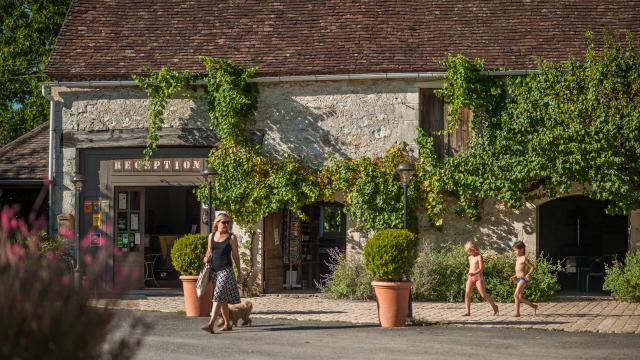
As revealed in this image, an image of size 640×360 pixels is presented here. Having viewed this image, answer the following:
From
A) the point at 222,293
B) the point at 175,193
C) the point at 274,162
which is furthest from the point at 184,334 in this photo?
the point at 175,193

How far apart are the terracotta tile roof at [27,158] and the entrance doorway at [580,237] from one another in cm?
1100

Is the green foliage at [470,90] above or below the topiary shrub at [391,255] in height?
above

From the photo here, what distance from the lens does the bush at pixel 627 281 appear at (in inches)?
689

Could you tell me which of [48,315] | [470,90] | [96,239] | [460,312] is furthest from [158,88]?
[48,315]

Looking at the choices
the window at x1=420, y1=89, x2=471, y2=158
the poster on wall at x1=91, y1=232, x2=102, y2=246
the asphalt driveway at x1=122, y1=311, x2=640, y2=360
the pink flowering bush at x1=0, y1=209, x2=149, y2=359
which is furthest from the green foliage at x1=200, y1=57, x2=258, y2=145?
the pink flowering bush at x1=0, y1=209, x2=149, y2=359

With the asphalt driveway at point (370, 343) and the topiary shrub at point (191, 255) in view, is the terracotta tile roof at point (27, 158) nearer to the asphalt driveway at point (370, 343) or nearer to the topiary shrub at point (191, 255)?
the topiary shrub at point (191, 255)

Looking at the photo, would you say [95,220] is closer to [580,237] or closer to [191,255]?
[191,255]

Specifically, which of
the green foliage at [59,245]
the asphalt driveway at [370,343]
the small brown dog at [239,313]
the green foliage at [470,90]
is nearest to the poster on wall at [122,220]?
the green foliage at [59,245]

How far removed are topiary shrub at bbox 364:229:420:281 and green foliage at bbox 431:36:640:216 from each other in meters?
4.81

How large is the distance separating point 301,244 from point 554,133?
20.4ft

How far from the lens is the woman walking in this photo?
512 inches

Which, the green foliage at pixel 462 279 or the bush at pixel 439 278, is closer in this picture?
the green foliage at pixel 462 279

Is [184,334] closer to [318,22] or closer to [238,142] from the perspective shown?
[238,142]

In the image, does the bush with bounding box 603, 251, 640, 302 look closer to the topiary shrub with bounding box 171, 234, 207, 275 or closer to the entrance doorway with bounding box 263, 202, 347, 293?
the entrance doorway with bounding box 263, 202, 347, 293
